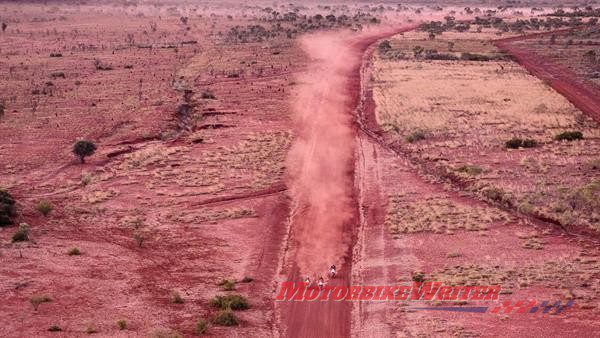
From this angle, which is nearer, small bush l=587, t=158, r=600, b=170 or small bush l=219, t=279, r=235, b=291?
small bush l=219, t=279, r=235, b=291

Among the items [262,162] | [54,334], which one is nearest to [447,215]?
[262,162]

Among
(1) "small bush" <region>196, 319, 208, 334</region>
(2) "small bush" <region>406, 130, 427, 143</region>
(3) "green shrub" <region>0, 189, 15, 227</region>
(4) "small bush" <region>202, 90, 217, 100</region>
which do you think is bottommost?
(1) "small bush" <region>196, 319, 208, 334</region>

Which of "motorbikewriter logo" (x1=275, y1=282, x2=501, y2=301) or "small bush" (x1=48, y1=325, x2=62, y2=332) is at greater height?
"small bush" (x1=48, y1=325, x2=62, y2=332)

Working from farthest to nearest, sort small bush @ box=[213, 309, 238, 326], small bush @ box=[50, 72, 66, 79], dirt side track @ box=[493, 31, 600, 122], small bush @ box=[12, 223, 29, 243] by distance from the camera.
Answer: small bush @ box=[50, 72, 66, 79]
dirt side track @ box=[493, 31, 600, 122]
small bush @ box=[12, 223, 29, 243]
small bush @ box=[213, 309, 238, 326]

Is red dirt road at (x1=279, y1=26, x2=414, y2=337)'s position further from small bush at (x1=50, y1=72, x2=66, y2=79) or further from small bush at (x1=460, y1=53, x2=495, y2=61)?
small bush at (x1=50, y1=72, x2=66, y2=79)

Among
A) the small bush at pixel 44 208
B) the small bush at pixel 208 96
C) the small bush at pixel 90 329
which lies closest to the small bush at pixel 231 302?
the small bush at pixel 90 329

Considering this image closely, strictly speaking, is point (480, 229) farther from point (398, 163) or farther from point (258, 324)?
point (258, 324)

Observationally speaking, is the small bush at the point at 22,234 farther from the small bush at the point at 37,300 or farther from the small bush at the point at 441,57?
the small bush at the point at 441,57

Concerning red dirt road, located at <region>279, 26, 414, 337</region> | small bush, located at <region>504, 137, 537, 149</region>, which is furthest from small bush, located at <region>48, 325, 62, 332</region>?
small bush, located at <region>504, 137, 537, 149</region>
